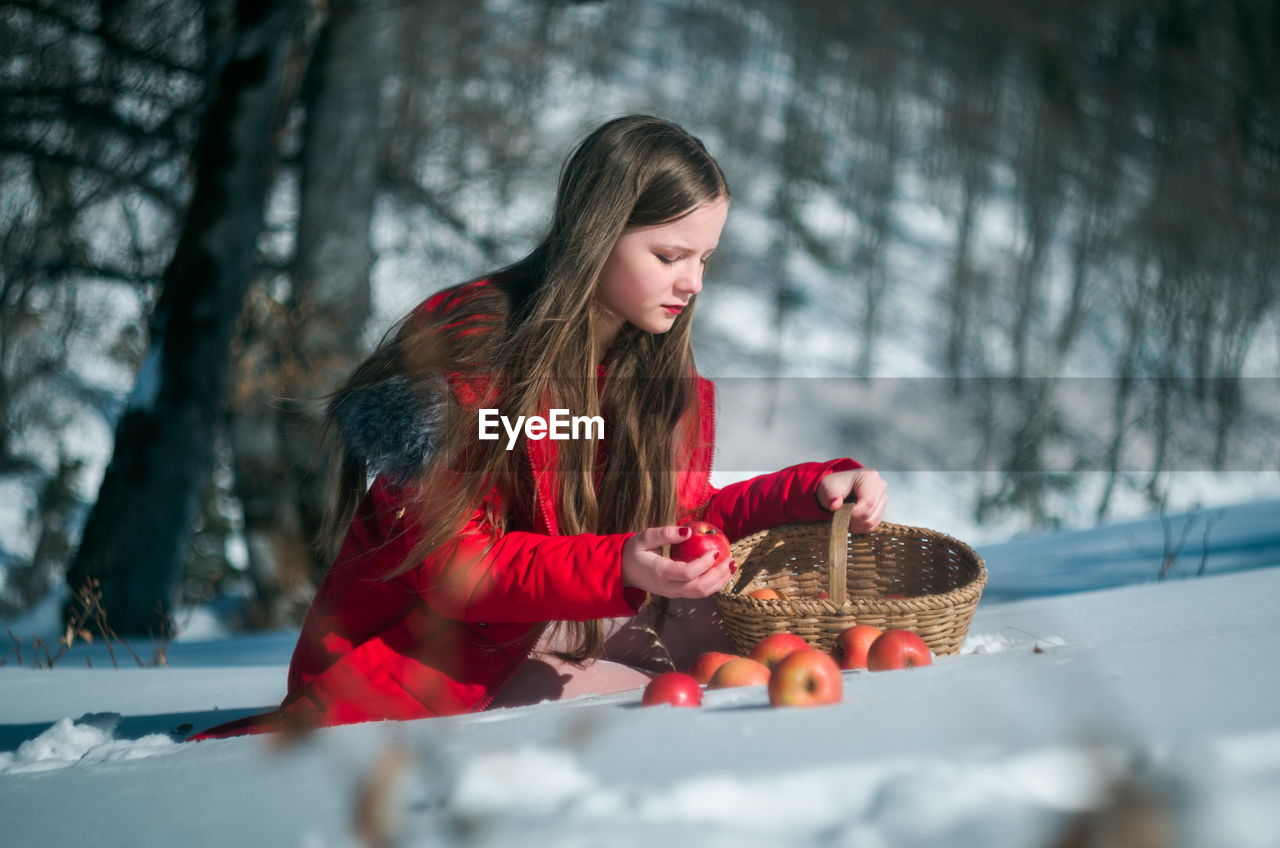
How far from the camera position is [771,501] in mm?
2484

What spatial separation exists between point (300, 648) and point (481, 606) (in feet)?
1.64

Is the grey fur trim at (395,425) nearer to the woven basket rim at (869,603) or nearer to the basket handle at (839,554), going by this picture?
the woven basket rim at (869,603)

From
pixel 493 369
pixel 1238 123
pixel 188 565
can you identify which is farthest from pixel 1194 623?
pixel 1238 123

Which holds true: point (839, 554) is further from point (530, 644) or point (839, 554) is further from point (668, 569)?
point (530, 644)

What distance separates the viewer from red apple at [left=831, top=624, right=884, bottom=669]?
75.6 inches

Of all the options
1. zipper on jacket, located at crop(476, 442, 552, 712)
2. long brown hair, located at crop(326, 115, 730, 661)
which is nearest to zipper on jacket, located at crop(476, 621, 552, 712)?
zipper on jacket, located at crop(476, 442, 552, 712)

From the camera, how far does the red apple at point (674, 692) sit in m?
1.58

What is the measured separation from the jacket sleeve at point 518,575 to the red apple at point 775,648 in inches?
10.6

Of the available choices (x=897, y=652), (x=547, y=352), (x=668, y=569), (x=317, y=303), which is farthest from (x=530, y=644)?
(x=317, y=303)

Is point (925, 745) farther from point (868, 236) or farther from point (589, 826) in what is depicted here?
point (868, 236)

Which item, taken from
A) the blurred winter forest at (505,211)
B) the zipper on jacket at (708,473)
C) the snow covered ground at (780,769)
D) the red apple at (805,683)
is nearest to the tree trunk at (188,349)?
the blurred winter forest at (505,211)

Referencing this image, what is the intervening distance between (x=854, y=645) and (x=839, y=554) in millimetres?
285

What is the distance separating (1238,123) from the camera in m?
14.9

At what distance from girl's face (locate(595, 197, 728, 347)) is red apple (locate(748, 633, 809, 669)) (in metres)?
0.70
